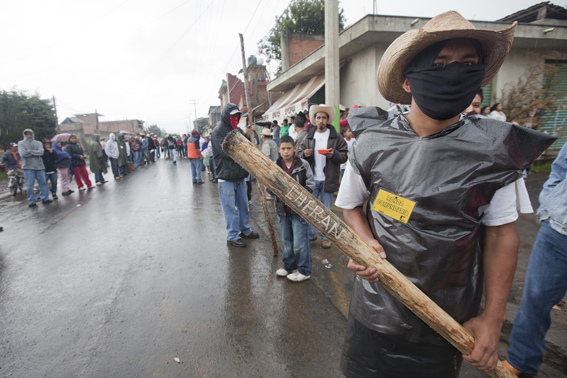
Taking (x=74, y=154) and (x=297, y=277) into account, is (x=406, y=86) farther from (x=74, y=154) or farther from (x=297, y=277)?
(x=74, y=154)

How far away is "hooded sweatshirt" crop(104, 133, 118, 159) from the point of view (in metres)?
11.4

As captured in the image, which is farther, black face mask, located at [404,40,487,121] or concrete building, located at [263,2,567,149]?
concrete building, located at [263,2,567,149]

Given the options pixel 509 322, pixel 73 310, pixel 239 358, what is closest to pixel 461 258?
pixel 239 358

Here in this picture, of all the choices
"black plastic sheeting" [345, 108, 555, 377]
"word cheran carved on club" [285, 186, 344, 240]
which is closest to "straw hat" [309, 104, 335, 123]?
"black plastic sheeting" [345, 108, 555, 377]

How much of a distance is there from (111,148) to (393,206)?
13.0m

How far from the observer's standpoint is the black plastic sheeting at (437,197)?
1.00 m

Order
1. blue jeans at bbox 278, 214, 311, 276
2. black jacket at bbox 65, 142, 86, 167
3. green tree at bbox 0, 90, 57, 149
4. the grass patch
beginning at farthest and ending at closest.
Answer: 1. green tree at bbox 0, 90, 57, 149
2. black jacket at bbox 65, 142, 86, 167
3. the grass patch
4. blue jeans at bbox 278, 214, 311, 276

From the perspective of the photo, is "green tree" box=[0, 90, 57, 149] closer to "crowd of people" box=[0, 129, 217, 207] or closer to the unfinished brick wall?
"crowd of people" box=[0, 129, 217, 207]

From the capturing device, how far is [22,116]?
21.9 metres

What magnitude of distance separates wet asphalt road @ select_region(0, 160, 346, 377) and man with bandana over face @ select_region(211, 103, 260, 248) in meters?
0.36

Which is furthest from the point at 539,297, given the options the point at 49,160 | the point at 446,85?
the point at 49,160

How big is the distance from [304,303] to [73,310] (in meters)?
2.44

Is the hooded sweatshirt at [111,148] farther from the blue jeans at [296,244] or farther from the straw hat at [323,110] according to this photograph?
the blue jeans at [296,244]

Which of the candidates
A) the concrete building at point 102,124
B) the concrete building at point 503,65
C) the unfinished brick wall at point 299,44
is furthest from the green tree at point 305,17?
the concrete building at point 102,124
